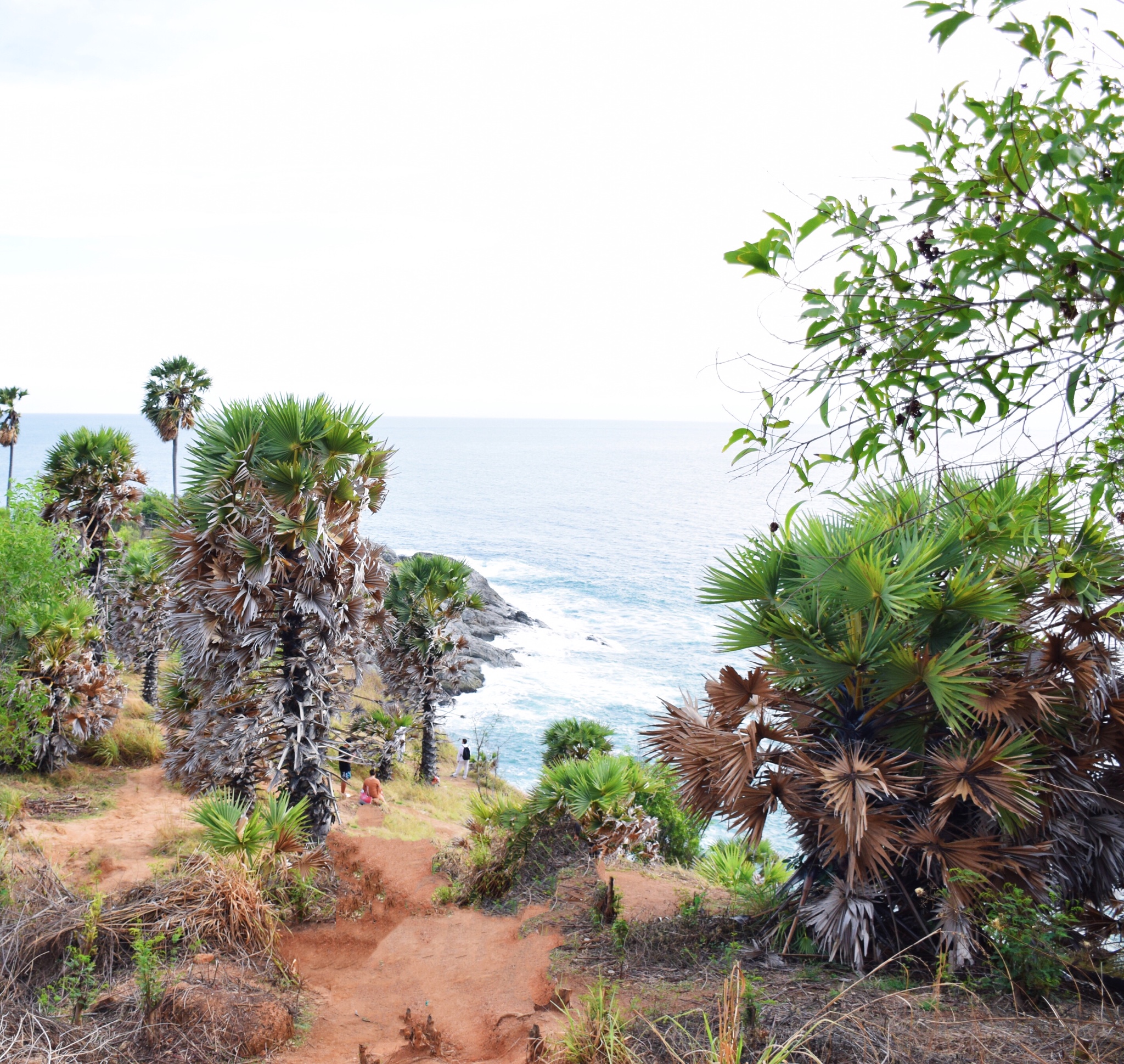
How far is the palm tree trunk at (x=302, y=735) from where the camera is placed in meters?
10.9

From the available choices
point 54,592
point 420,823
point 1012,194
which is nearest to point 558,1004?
point 1012,194

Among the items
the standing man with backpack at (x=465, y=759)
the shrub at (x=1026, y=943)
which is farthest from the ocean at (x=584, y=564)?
the standing man with backpack at (x=465, y=759)

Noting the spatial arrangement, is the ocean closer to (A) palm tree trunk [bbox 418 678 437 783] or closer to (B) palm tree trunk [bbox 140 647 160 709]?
(A) palm tree trunk [bbox 418 678 437 783]

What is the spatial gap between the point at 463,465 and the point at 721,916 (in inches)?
6312

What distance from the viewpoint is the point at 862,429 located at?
3.24 metres

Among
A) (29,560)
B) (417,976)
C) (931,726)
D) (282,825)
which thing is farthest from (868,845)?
(29,560)

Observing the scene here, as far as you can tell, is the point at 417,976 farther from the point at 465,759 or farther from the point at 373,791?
the point at 465,759

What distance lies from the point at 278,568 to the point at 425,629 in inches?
459

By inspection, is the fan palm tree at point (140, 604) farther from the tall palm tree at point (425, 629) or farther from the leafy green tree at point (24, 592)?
the leafy green tree at point (24, 592)

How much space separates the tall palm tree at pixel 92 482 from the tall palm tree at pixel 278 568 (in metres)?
13.1

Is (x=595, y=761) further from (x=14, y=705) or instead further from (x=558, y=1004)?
(x=14, y=705)

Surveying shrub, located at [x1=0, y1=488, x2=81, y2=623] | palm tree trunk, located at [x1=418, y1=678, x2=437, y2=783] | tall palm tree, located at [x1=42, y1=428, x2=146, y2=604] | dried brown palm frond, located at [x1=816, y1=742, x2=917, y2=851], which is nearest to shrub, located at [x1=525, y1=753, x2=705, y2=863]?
dried brown palm frond, located at [x1=816, y1=742, x2=917, y2=851]

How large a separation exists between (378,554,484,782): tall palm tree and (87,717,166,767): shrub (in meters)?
6.10

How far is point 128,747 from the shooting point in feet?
63.1
